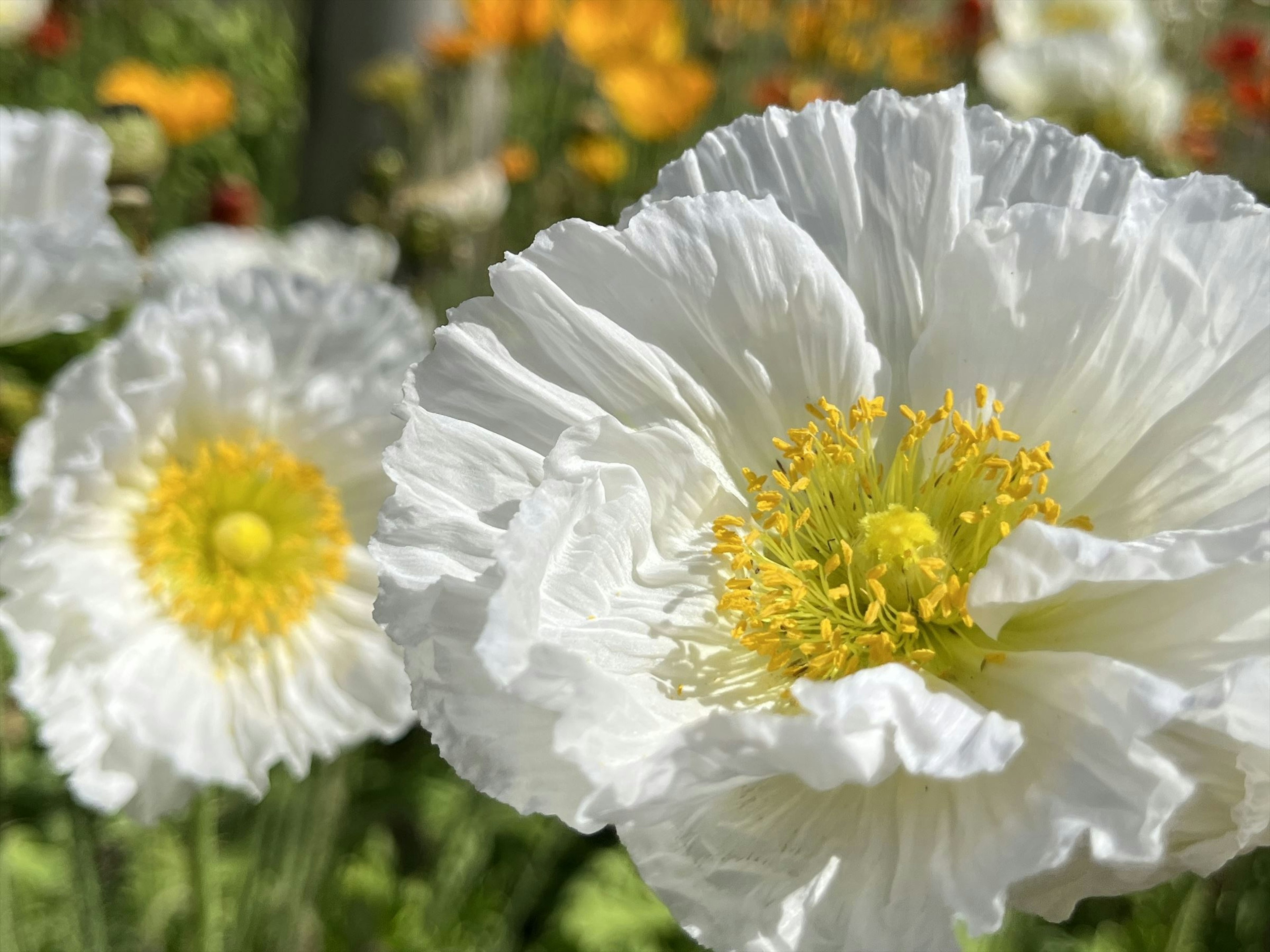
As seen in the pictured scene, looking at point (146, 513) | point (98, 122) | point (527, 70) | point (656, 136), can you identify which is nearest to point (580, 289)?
point (146, 513)

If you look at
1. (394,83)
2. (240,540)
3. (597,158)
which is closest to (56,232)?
(240,540)

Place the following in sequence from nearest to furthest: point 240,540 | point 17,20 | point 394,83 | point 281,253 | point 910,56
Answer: point 240,540 < point 281,253 < point 394,83 < point 17,20 < point 910,56

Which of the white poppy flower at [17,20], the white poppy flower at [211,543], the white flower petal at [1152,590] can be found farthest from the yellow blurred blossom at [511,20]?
the white flower petal at [1152,590]

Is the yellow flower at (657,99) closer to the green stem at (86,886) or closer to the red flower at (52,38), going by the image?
the red flower at (52,38)

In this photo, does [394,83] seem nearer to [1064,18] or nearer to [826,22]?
[826,22]

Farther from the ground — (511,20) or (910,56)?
(910,56)

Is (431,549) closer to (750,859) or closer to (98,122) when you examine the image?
(750,859)
